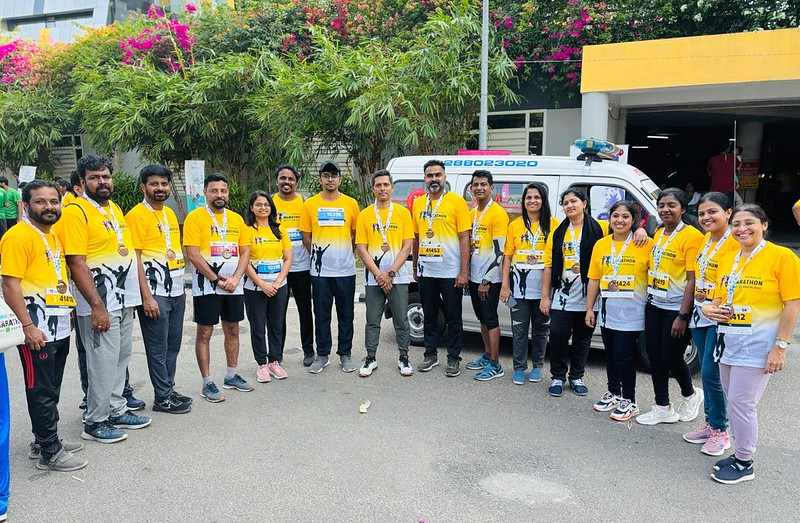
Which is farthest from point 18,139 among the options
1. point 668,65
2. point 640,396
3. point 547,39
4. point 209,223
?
point 640,396

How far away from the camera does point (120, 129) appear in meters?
13.2

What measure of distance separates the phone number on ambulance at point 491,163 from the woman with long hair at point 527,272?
74cm

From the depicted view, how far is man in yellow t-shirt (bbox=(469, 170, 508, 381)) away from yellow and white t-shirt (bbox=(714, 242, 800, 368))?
2.24m

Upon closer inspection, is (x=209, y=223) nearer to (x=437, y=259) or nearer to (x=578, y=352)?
(x=437, y=259)

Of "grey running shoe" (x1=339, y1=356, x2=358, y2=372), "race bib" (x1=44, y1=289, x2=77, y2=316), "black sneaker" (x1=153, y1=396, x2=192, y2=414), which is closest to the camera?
"race bib" (x1=44, y1=289, x2=77, y2=316)

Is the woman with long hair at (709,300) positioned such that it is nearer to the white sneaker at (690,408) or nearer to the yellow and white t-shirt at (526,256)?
the white sneaker at (690,408)

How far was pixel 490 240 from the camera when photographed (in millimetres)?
5617

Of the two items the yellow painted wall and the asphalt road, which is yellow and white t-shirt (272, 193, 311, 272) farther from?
the yellow painted wall

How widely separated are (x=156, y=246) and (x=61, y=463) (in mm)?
1606

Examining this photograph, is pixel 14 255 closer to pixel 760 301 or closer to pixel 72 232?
pixel 72 232

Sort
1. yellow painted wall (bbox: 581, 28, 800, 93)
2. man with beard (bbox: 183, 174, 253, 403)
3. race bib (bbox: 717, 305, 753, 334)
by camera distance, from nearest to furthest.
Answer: race bib (bbox: 717, 305, 753, 334)
man with beard (bbox: 183, 174, 253, 403)
yellow painted wall (bbox: 581, 28, 800, 93)

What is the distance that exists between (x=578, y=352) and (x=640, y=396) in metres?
0.64

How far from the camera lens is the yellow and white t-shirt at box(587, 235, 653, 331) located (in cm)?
455

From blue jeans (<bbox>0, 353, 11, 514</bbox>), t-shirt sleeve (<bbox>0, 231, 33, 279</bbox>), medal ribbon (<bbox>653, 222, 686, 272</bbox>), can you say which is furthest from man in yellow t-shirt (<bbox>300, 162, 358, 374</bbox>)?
blue jeans (<bbox>0, 353, 11, 514</bbox>)
